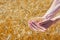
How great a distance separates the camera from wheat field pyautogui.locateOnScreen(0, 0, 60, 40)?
1.70 meters

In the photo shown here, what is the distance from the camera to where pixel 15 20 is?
1.83 m

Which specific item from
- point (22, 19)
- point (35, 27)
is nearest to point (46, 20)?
point (35, 27)

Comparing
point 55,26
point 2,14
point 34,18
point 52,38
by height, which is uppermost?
point 2,14

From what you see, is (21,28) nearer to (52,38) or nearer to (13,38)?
(13,38)

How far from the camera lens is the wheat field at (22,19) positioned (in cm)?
170

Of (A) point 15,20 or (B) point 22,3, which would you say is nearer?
(A) point 15,20

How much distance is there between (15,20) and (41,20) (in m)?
0.22

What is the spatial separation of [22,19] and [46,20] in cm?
21

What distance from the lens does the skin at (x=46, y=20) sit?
1.75 m

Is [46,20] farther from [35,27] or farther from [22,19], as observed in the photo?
[22,19]

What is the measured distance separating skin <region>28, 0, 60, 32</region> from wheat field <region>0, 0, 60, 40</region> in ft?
0.11

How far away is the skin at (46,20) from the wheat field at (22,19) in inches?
1.3

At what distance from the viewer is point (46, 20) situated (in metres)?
1.76

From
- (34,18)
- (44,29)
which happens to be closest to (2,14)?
(34,18)
